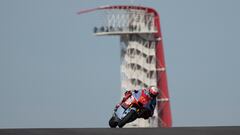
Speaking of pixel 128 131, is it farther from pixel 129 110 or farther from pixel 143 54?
pixel 143 54

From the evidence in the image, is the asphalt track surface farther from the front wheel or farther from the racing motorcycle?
the front wheel

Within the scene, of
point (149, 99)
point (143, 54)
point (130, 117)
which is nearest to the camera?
point (149, 99)

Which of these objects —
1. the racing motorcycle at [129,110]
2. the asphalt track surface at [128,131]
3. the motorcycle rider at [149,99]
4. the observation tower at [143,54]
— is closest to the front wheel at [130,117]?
the racing motorcycle at [129,110]

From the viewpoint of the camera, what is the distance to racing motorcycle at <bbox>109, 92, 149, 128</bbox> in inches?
1374

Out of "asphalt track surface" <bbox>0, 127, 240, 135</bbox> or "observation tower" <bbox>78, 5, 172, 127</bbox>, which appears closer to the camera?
"asphalt track surface" <bbox>0, 127, 240, 135</bbox>

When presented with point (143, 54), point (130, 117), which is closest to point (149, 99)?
point (130, 117)

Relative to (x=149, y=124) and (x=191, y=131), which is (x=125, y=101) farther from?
(x=149, y=124)

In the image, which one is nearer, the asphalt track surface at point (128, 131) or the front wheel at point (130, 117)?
the asphalt track surface at point (128, 131)

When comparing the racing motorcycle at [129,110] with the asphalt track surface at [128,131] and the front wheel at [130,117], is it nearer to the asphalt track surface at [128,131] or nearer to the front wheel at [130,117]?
the front wheel at [130,117]

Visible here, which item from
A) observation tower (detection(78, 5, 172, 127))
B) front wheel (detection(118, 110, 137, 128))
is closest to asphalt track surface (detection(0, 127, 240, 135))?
front wheel (detection(118, 110, 137, 128))

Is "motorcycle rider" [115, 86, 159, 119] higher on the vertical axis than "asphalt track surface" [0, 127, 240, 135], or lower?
lower

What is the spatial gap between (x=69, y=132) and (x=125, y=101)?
40.7ft

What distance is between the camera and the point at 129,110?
35438mm

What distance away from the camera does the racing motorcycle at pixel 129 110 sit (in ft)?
115
